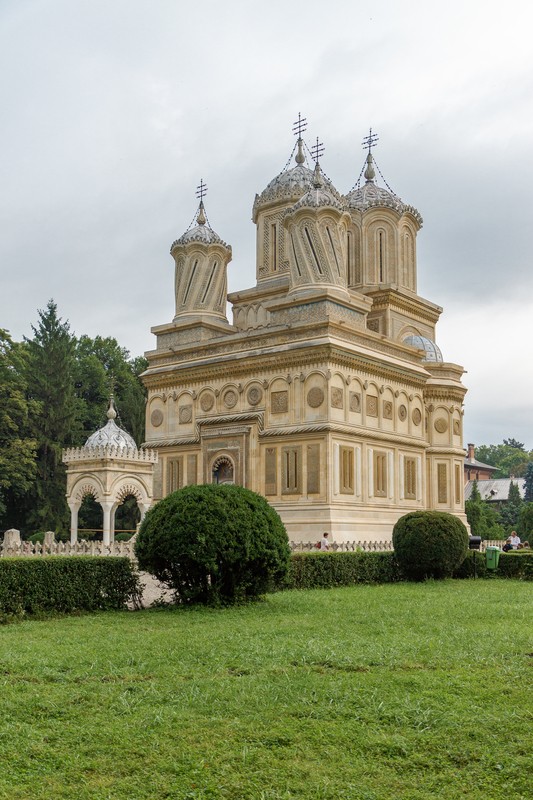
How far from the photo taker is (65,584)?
41.7 ft

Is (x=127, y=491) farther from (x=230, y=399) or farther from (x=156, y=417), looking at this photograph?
(x=156, y=417)

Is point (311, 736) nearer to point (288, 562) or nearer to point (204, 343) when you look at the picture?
point (288, 562)

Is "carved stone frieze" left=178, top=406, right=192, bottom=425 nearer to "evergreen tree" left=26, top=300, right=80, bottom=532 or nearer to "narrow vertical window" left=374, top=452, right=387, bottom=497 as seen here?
"narrow vertical window" left=374, top=452, right=387, bottom=497

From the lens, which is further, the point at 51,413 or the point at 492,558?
the point at 51,413

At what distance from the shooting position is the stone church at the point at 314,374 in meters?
27.6

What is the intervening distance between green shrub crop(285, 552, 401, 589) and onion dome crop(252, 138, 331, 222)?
62.6 feet

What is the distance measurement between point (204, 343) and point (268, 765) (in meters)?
26.6

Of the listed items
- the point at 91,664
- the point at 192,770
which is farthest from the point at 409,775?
the point at 91,664

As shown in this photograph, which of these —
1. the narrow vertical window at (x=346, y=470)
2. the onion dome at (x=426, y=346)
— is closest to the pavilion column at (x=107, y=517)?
the narrow vertical window at (x=346, y=470)

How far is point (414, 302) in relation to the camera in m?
35.4

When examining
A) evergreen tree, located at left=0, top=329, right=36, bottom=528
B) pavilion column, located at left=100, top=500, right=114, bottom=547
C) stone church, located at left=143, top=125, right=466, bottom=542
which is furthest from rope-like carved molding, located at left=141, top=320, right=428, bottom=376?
evergreen tree, located at left=0, top=329, right=36, bottom=528

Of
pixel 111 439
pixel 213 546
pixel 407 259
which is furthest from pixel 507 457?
pixel 213 546

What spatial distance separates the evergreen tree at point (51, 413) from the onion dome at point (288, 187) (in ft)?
44.4

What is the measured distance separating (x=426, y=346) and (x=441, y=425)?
11.0ft
